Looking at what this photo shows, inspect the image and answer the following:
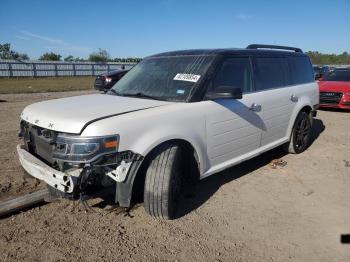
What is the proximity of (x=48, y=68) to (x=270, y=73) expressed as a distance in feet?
104

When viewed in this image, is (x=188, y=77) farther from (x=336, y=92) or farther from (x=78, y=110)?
(x=336, y=92)

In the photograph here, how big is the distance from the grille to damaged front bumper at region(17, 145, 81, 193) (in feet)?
33.5

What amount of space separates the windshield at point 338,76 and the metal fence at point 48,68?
19.5 m

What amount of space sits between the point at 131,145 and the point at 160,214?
0.84 m

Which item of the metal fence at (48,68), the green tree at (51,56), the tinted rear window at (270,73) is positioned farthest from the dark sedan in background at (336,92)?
the green tree at (51,56)

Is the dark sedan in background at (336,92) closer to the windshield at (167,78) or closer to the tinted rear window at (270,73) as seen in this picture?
the tinted rear window at (270,73)

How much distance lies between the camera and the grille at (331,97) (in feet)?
36.1

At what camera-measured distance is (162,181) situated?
333 cm

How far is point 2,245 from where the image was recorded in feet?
10.1

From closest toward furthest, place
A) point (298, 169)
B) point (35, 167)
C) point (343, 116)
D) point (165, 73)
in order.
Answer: point (35, 167) → point (165, 73) → point (298, 169) → point (343, 116)

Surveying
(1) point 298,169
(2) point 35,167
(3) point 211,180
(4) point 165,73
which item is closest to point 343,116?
(1) point 298,169

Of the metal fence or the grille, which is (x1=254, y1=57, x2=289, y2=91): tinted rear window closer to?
the grille

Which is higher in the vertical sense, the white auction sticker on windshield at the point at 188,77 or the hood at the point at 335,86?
the white auction sticker on windshield at the point at 188,77

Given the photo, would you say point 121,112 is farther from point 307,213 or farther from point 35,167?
point 307,213
